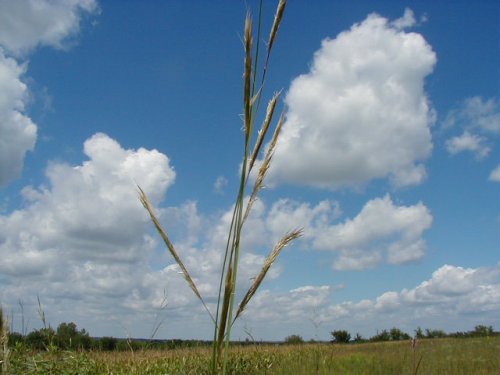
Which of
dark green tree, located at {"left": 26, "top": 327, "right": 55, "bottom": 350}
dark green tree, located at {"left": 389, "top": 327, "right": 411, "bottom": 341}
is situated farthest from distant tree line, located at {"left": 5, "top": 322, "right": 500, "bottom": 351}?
dark green tree, located at {"left": 389, "top": 327, "right": 411, "bottom": 341}

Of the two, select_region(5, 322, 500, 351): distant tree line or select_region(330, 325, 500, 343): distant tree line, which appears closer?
select_region(5, 322, 500, 351): distant tree line

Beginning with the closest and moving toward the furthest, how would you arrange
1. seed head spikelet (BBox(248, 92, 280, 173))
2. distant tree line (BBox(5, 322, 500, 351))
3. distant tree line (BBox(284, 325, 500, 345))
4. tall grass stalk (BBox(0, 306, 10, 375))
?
seed head spikelet (BBox(248, 92, 280, 173)) < tall grass stalk (BBox(0, 306, 10, 375)) < distant tree line (BBox(5, 322, 500, 351)) < distant tree line (BBox(284, 325, 500, 345))

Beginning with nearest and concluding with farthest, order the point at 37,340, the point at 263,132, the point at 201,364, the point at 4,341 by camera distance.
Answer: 1. the point at 263,132
2. the point at 4,341
3. the point at 37,340
4. the point at 201,364

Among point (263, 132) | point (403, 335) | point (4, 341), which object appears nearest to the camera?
point (263, 132)

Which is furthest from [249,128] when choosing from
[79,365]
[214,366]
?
[79,365]

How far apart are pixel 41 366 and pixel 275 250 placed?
5.32m

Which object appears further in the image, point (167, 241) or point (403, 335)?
point (403, 335)

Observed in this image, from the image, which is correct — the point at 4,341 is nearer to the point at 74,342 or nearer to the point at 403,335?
the point at 74,342

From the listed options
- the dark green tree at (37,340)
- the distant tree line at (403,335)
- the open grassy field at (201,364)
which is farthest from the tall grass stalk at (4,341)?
the distant tree line at (403,335)

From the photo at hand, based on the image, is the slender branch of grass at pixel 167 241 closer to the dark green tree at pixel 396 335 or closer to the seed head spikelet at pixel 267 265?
the seed head spikelet at pixel 267 265

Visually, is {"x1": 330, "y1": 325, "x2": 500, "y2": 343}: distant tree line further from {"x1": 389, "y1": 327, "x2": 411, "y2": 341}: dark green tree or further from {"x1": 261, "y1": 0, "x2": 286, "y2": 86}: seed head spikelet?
{"x1": 261, "y1": 0, "x2": 286, "y2": 86}: seed head spikelet

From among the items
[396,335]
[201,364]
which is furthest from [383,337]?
[201,364]

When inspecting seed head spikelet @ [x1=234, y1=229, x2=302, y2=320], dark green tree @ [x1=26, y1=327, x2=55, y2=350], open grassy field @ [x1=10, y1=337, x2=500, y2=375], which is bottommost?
open grassy field @ [x1=10, y1=337, x2=500, y2=375]

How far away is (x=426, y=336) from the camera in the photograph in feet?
66.0
